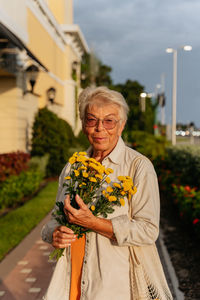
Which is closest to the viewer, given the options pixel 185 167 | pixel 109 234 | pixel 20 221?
pixel 109 234

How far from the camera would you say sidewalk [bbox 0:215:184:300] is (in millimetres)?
4730

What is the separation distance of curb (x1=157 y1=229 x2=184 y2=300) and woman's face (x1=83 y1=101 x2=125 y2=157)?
3.14 meters

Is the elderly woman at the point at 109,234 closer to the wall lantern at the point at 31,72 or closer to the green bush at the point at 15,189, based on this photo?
the green bush at the point at 15,189

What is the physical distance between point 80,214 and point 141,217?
0.34 meters

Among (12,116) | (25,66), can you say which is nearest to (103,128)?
(12,116)

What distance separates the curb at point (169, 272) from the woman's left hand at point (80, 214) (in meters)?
3.27

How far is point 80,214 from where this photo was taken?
6.12ft

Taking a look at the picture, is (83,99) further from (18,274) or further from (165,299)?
(18,274)

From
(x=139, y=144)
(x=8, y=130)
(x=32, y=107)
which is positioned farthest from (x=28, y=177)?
(x=139, y=144)

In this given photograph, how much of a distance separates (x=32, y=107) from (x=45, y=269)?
10846mm

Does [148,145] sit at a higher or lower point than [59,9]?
lower

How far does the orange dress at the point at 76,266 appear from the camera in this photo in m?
2.13

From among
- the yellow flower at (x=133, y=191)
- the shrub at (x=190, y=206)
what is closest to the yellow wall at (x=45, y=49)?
the shrub at (x=190, y=206)

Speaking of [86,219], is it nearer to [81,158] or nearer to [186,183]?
[81,158]
